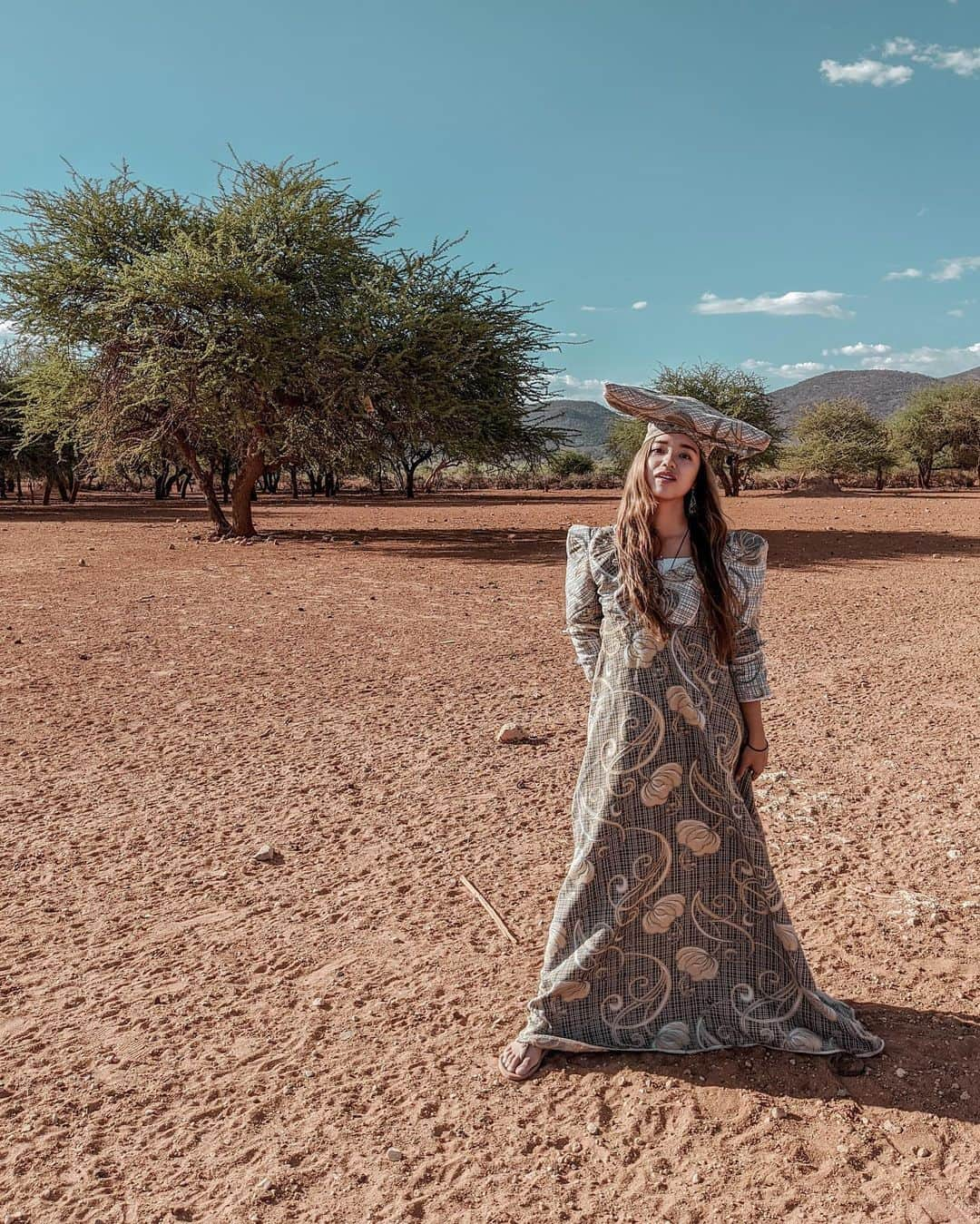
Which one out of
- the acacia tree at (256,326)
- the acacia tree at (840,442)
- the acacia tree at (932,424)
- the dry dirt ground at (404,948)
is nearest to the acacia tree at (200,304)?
the acacia tree at (256,326)

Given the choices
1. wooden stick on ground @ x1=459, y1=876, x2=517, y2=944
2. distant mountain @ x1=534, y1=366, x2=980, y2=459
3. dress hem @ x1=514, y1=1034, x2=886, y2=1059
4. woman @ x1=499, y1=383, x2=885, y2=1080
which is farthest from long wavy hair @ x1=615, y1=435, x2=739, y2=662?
distant mountain @ x1=534, y1=366, x2=980, y2=459

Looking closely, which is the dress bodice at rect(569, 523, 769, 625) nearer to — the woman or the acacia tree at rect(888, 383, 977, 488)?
the woman

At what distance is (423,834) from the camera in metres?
4.23

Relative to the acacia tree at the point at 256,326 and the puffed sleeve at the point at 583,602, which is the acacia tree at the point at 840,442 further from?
the puffed sleeve at the point at 583,602

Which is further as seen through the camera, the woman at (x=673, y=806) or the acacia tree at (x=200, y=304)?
the acacia tree at (x=200, y=304)

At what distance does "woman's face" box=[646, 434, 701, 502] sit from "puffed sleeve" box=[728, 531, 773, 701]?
0.24 m

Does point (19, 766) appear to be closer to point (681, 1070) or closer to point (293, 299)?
point (681, 1070)

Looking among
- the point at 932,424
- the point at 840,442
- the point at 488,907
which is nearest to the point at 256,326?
the point at 488,907

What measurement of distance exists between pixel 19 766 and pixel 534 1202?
4.23 meters

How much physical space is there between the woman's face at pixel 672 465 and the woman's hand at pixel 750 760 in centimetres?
79

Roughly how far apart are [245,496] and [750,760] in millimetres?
18441

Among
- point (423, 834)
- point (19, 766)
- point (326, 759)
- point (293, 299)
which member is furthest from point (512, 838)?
point (293, 299)

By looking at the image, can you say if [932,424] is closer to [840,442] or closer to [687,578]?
[840,442]

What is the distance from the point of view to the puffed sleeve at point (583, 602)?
2646mm
